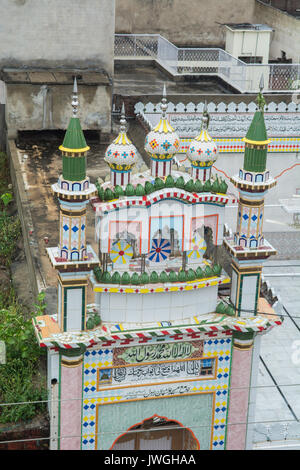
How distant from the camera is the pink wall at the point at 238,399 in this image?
12.5m

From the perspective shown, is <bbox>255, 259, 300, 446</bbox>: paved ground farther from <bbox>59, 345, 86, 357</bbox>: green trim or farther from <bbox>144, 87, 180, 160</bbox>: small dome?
<bbox>144, 87, 180, 160</bbox>: small dome

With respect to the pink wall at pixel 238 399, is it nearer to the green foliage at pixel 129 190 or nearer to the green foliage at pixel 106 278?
the green foliage at pixel 106 278

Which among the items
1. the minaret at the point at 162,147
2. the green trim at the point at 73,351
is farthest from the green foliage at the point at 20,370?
the minaret at the point at 162,147

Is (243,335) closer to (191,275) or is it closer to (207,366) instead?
(207,366)

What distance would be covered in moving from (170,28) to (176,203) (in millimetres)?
19237

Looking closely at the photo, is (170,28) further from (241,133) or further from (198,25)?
(241,133)

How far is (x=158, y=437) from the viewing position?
12930 mm

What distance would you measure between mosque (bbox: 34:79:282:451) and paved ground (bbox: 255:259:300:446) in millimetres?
1122

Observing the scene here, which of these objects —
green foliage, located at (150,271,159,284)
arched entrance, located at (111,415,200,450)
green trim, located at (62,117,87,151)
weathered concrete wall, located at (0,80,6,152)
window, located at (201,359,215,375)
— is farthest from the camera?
weathered concrete wall, located at (0,80,6,152)

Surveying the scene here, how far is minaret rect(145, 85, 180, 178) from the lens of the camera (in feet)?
39.5

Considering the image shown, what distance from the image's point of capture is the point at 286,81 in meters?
26.6

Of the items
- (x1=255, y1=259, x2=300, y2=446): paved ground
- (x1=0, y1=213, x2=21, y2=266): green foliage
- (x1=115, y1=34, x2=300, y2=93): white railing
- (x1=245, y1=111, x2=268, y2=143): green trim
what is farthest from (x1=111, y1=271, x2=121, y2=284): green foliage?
(x1=115, y1=34, x2=300, y2=93): white railing

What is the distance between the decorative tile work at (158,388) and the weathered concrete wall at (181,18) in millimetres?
18717
